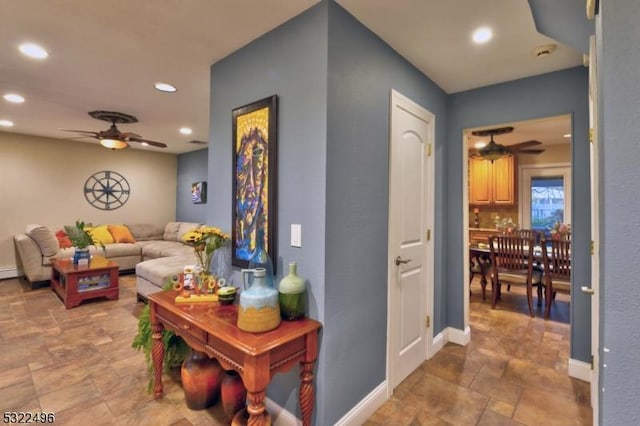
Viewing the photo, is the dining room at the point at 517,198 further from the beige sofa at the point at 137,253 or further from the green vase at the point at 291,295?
the beige sofa at the point at 137,253

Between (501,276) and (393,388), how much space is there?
251 centimetres

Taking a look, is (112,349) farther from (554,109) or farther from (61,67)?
(554,109)

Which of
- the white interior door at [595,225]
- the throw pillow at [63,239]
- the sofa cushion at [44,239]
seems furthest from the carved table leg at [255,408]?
the throw pillow at [63,239]

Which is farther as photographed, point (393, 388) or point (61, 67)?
point (61, 67)

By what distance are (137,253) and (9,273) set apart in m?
1.92

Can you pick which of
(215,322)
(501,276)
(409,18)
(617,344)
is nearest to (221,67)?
(409,18)

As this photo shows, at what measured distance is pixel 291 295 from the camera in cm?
166

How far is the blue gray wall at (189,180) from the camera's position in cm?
671

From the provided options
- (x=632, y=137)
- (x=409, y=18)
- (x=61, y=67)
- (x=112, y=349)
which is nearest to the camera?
(x=632, y=137)

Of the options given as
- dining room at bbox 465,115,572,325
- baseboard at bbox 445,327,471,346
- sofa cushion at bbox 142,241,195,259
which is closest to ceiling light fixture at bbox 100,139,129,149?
sofa cushion at bbox 142,241,195,259

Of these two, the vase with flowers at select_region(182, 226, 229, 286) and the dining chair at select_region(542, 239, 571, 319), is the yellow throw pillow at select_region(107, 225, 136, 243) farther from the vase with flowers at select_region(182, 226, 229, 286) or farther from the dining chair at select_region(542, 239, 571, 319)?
the dining chair at select_region(542, 239, 571, 319)

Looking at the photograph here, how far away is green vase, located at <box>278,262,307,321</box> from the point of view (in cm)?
166

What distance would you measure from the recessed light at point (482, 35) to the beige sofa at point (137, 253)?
12.0 ft

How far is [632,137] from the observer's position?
0.69m
